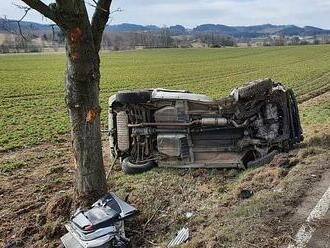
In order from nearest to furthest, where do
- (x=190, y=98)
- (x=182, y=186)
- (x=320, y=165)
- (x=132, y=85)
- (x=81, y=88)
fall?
1. (x=81, y=88)
2. (x=320, y=165)
3. (x=182, y=186)
4. (x=190, y=98)
5. (x=132, y=85)

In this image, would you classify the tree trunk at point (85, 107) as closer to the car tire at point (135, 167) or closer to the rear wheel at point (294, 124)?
the car tire at point (135, 167)

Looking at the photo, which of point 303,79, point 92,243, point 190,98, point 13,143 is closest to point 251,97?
point 190,98

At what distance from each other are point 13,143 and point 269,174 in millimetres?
8508

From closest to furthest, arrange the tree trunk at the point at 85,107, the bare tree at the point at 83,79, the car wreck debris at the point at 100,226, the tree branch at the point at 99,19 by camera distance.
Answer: the car wreck debris at the point at 100,226 < the bare tree at the point at 83,79 < the tree trunk at the point at 85,107 < the tree branch at the point at 99,19

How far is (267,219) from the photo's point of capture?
546cm

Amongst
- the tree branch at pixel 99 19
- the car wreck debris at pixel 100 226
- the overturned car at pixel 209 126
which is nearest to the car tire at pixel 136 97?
the overturned car at pixel 209 126

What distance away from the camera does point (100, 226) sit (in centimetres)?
576

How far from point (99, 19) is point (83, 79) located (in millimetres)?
872

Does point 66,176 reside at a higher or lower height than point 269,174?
lower

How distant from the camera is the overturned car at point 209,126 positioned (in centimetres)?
862

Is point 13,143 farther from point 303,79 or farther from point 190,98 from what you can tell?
point 303,79

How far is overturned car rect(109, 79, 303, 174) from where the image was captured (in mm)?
8625

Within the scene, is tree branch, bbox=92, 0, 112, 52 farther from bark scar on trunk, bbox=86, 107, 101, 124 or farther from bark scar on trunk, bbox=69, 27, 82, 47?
bark scar on trunk, bbox=86, 107, 101, 124

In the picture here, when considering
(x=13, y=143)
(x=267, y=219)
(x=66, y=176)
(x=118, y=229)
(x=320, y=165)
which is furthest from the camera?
(x=13, y=143)
